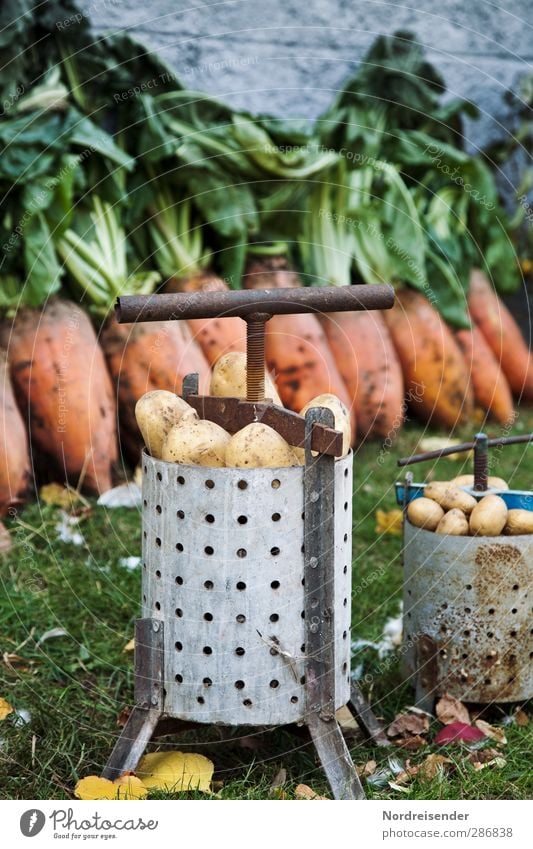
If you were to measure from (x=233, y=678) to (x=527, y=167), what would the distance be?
182 inches

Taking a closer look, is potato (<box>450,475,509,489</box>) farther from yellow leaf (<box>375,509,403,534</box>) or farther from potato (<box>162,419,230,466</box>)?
yellow leaf (<box>375,509,403,534</box>)

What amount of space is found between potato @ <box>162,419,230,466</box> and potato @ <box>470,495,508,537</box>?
2.01 feet

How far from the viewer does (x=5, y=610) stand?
2623 mm

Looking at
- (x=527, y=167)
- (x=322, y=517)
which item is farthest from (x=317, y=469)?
(x=527, y=167)

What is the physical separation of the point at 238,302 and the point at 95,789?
0.88m

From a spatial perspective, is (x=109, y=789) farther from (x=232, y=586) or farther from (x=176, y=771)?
(x=232, y=586)

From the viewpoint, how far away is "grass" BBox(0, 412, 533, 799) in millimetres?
1931

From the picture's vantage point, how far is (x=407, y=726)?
2145mm

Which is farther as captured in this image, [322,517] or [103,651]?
[103,651]

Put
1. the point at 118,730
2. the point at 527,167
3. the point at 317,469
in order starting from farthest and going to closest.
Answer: the point at 527,167 → the point at 118,730 → the point at 317,469

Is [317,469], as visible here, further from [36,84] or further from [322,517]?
[36,84]

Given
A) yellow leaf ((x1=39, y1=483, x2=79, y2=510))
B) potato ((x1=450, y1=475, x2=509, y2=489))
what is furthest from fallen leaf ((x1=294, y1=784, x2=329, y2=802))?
yellow leaf ((x1=39, y1=483, x2=79, y2=510))

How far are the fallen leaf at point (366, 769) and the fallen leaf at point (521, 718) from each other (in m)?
0.36

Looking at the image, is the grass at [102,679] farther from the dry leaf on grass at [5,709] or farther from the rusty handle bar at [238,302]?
the rusty handle bar at [238,302]
